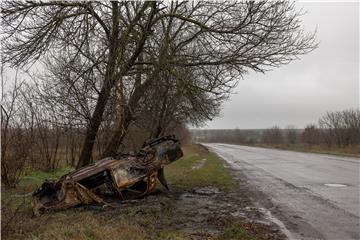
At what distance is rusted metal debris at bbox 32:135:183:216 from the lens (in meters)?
10.1

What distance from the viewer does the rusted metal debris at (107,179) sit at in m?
10.1

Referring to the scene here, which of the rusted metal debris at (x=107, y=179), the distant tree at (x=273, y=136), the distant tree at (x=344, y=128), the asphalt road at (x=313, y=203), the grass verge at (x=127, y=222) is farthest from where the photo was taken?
the distant tree at (x=273, y=136)

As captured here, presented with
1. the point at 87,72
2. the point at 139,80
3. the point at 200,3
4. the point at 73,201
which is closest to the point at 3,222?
the point at 73,201

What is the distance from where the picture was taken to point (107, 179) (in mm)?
10688

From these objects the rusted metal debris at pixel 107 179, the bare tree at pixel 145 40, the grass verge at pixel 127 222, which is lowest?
the grass verge at pixel 127 222

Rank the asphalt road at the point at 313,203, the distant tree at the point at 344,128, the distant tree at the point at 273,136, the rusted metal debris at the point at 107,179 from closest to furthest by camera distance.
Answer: the asphalt road at the point at 313,203 < the rusted metal debris at the point at 107,179 < the distant tree at the point at 344,128 < the distant tree at the point at 273,136

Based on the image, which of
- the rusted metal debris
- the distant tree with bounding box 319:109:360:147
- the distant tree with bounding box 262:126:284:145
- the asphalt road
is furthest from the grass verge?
the distant tree with bounding box 262:126:284:145

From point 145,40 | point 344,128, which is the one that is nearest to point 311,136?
point 344,128

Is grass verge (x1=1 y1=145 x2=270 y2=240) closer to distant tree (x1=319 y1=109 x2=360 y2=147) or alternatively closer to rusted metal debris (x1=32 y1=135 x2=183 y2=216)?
rusted metal debris (x1=32 y1=135 x2=183 y2=216)

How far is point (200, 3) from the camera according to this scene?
14.2 meters

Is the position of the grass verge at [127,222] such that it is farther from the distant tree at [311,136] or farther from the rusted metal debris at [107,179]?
the distant tree at [311,136]

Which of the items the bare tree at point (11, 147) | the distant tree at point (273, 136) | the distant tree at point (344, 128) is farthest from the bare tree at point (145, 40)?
the distant tree at point (273, 136)

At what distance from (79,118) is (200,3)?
581cm

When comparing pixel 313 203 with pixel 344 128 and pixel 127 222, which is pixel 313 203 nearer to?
pixel 127 222
